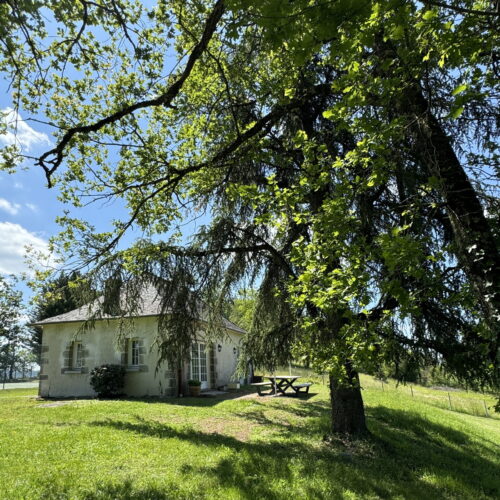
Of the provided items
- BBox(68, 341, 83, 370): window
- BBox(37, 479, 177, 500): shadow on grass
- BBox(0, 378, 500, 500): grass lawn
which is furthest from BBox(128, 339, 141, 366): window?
BBox(37, 479, 177, 500): shadow on grass

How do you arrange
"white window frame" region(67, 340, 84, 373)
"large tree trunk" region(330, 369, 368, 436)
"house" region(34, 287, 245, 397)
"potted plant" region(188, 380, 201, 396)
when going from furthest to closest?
"white window frame" region(67, 340, 84, 373), "potted plant" region(188, 380, 201, 396), "house" region(34, 287, 245, 397), "large tree trunk" region(330, 369, 368, 436)

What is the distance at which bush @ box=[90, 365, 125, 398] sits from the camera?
48.1 feet

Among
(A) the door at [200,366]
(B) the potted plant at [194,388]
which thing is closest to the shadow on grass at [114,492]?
(B) the potted plant at [194,388]

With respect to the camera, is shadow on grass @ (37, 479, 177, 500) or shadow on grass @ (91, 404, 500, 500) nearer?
shadow on grass @ (37, 479, 177, 500)

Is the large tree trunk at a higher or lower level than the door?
lower

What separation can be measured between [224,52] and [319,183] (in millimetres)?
4962

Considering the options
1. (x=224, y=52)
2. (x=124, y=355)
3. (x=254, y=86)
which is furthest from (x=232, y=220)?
(x=124, y=355)

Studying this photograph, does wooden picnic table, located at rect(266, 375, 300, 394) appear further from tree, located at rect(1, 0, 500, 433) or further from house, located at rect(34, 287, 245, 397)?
tree, located at rect(1, 0, 500, 433)

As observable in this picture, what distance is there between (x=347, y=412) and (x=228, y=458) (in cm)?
283

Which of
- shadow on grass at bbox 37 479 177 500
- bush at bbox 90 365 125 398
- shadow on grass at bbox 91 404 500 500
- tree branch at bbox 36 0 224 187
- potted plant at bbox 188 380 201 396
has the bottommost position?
shadow on grass at bbox 91 404 500 500

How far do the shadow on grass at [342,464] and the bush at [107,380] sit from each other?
20.1 feet

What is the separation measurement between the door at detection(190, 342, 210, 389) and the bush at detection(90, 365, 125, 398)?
3.15m

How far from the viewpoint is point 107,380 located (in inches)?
581

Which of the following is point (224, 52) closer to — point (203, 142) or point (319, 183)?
Result: point (203, 142)
